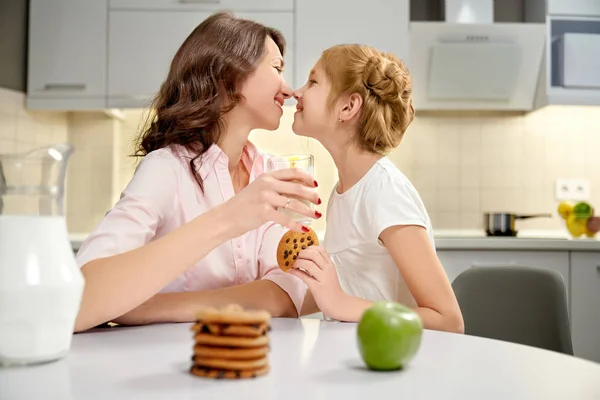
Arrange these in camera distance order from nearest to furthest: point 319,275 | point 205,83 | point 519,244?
point 319,275 < point 205,83 < point 519,244

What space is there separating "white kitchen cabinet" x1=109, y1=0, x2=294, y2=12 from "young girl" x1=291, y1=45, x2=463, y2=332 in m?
1.71

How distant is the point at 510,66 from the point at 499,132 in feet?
1.37

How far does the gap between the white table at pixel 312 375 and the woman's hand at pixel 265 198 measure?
194 millimetres

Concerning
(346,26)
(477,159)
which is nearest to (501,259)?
(477,159)

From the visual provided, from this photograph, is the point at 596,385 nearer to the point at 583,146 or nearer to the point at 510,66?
the point at 510,66

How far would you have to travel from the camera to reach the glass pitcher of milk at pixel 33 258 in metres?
0.85

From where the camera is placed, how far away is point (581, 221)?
140 inches

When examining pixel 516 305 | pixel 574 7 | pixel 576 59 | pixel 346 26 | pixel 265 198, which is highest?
pixel 574 7

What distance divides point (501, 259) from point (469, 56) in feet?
3.43

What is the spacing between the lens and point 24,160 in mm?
868

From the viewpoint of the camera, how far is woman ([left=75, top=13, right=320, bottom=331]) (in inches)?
45.3

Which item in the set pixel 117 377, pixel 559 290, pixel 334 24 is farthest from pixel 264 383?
pixel 334 24

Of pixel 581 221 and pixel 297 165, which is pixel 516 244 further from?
pixel 297 165

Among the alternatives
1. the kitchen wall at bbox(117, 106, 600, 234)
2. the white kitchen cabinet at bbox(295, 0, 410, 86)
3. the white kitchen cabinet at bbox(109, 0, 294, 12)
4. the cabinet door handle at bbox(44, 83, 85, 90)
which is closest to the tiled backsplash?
the kitchen wall at bbox(117, 106, 600, 234)
